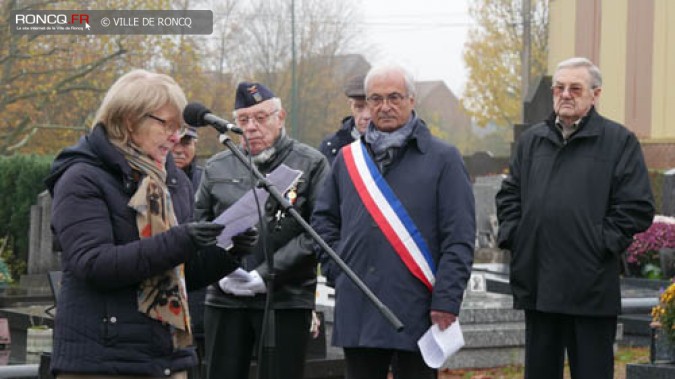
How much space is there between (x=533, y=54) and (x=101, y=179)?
180 ft

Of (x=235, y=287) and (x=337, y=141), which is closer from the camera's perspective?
(x=235, y=287)

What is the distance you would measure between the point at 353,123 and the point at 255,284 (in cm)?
242

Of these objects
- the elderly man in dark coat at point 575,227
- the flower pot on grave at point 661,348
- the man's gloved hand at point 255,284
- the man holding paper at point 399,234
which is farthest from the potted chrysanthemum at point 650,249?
the man holding paper at point 399,234

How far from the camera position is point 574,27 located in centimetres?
3316

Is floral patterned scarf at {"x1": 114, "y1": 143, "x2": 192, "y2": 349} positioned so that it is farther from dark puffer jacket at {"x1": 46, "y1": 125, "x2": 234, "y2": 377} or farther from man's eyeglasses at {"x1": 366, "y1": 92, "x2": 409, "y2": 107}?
man's eyeglasses at {"x1": 366, "y1": 92, "x2": 409, "y2": 107}

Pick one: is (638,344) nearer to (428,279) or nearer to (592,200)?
(592,200)

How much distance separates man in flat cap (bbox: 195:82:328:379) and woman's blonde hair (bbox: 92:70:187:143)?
207 centimetres

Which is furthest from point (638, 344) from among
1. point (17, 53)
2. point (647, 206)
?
point (17, 53)

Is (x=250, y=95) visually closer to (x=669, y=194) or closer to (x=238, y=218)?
(x=238, y=218)

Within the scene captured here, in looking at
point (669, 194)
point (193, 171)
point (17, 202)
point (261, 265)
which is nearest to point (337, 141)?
point (193, 171)

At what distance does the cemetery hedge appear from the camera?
72.3 feet

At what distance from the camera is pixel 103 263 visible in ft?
14.2

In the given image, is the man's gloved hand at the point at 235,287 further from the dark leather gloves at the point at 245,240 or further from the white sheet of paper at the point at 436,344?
the dark leather gloves at the point at 245,240

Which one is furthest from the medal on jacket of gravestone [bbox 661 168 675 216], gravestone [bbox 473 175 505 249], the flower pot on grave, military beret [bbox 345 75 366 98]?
gravestone [bbox 473 175 505 249]
